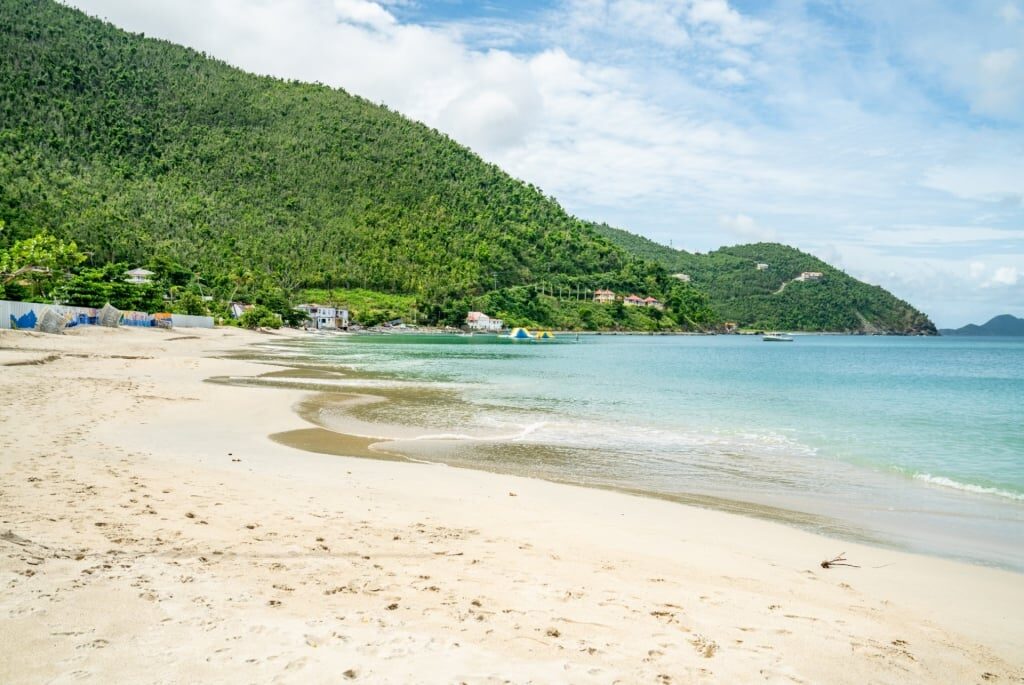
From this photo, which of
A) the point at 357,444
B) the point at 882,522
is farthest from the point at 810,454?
the point at 357,444

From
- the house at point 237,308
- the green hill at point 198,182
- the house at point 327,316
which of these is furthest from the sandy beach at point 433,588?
the house at point 327,316

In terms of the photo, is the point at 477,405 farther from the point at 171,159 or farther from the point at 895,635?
the point at 171,159

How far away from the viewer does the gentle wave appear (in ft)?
40.9

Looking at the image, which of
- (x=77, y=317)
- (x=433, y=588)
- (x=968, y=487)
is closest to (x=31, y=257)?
(x=77, y=317)

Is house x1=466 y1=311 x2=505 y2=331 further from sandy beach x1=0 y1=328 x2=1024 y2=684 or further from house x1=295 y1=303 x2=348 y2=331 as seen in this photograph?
sandy beach x1=0 y1=328 x2=1024 y2=684

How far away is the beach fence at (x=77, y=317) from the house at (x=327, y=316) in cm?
4956

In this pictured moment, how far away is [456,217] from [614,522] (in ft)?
631

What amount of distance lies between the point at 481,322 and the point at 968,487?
146099 mm

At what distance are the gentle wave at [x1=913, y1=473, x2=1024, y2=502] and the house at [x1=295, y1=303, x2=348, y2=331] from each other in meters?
125

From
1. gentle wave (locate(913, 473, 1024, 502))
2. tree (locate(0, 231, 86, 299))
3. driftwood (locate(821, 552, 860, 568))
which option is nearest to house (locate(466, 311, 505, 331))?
tree (locate(0, 231, 86, 299))

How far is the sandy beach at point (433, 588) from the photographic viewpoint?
4.12 m

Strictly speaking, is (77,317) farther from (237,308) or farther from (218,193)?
(218,193)

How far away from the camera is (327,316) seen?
132375 mm

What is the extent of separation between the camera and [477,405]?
24.3m
